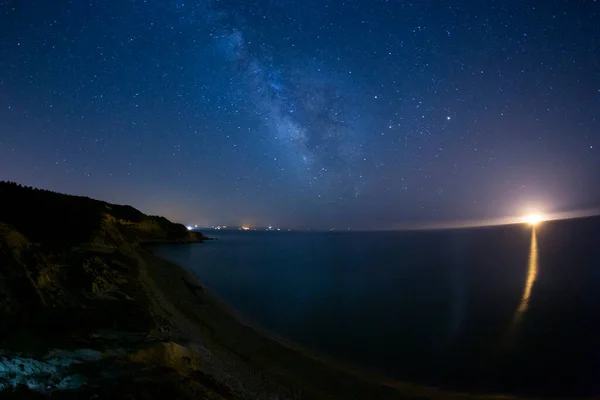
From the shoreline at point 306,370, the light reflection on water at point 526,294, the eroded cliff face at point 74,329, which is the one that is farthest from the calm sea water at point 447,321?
the eroded cliff face at point 74,329

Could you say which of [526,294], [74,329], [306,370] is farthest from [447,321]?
[74,329]

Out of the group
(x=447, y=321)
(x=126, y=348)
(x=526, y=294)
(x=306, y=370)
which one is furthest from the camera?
(x=526, y=294)

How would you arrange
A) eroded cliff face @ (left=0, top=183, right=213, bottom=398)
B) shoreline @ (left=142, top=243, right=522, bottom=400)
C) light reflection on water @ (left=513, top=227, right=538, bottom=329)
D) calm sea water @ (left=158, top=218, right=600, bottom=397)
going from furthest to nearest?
light reflection on water @ (left=513, top=227, right=538, bottom=329), calm sea water @ (left=158, top=218, right=600, bottom=397), shoreline @ (left=142, top=243, right=522, bottom=400), eroded cliff face @ (left=0, top=183, right=213, bottom=398)

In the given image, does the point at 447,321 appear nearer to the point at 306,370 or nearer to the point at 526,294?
the point at 306,370

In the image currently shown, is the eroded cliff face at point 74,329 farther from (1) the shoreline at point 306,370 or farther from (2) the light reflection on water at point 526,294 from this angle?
(2) the light reflection on water at point 526,294

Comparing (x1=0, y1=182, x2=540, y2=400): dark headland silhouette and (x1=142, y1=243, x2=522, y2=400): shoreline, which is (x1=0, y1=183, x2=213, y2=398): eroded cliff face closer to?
(x1=0, y1=182, x2=540, y2=400): dark headland silhouette

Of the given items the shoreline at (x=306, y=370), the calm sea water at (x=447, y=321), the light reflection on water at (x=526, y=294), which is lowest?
the shoreline at (x=306, y=370)

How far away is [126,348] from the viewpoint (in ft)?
24.4

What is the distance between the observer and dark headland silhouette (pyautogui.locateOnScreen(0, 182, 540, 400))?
609 cm

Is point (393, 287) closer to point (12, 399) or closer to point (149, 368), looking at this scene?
point (149, 368)

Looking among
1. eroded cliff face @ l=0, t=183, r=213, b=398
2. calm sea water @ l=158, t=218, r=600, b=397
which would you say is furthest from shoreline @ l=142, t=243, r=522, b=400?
eroded cliff face @ l=0, t=183, r=213, b=398

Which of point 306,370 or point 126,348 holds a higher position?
point 126,348

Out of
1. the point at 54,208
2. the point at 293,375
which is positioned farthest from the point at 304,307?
the point at 54,208

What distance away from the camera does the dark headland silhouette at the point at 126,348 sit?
6086 millimetres
